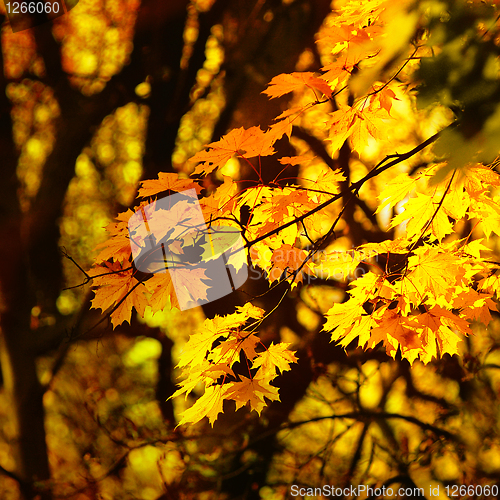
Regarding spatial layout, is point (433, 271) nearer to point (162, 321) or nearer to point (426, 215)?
point (426, 215)

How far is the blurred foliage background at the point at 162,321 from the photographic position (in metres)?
2.04

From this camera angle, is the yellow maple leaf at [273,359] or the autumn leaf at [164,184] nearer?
the autumn leaf at [164,184]

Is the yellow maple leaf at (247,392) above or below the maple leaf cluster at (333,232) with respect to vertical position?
below

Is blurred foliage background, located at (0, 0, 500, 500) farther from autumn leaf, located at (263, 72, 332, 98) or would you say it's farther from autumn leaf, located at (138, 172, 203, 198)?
autumn leaf, located at (263, 72, 332, 98)

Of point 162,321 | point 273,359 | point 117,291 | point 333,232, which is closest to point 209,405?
point 273,359

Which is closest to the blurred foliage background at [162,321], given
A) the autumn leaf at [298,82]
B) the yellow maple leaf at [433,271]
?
the yellow maple leaf at [433,271]

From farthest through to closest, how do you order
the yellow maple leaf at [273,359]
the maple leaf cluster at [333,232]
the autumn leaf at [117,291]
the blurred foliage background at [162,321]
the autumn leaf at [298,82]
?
the blurred foliage background at [162,321] < the yellow maple leaf at [273,359] < the autumn leaf at [117,291] < the maple leaf cluster at [333,232] < the autumn leaf at [298,82]

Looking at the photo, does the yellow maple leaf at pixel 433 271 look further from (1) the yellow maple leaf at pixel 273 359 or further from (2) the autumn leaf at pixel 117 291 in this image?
(2) the autumn leaf at pixel 117 291

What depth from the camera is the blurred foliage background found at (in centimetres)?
204

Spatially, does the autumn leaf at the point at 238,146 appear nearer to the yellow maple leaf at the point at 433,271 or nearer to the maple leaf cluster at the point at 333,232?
Result: the maple leaf cluster at the point at 333,232

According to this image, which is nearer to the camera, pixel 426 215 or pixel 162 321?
pixel 426 215

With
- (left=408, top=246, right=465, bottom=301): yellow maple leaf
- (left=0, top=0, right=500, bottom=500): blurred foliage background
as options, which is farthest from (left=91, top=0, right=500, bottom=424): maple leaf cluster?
(left=0, top=0, right=500, bottom=500): blurred foliage background

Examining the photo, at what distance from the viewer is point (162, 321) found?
2160mm

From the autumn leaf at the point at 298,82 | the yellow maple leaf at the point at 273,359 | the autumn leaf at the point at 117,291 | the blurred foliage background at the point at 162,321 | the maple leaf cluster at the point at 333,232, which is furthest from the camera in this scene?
the blurred foliage background at the point at 162,321
